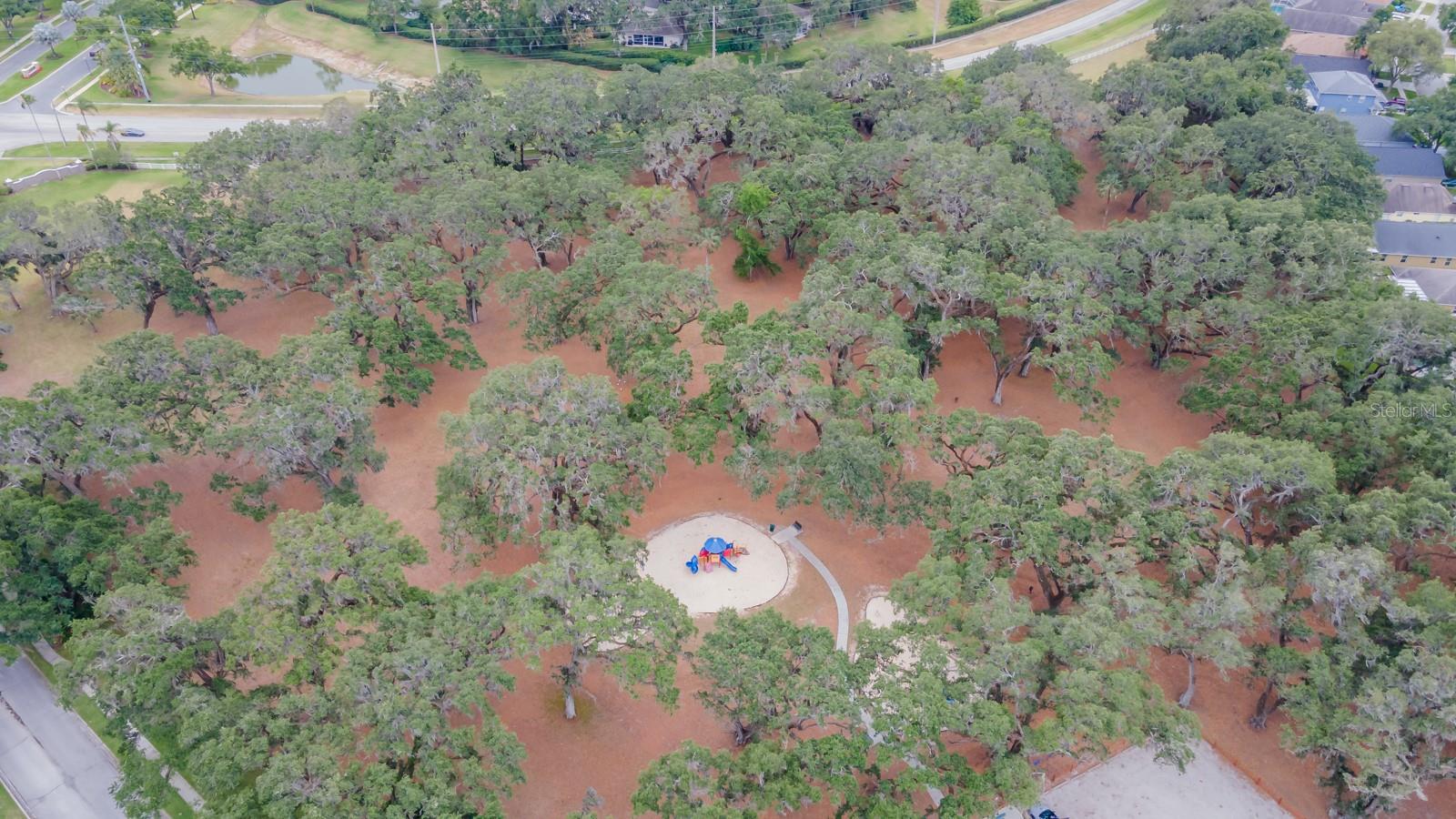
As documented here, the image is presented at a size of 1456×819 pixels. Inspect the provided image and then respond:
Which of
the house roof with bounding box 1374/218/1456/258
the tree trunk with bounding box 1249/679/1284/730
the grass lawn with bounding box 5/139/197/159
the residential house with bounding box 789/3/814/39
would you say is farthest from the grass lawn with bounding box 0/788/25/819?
the residential house with bounding box 789/3/814/39

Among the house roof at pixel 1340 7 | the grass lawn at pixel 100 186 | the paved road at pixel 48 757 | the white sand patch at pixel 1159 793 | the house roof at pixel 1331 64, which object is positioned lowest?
the paved road at pixel 48 757

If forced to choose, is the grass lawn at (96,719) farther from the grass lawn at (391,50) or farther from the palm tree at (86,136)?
the grass lawn at (391,50)

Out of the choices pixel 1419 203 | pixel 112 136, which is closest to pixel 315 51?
pixel 112 136

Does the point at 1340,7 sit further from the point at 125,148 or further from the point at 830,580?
the point at 125,148

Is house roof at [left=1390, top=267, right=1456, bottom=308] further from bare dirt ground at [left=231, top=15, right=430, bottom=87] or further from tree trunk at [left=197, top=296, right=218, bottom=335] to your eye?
bare dirt ground at [left=231, top=15, right=430, bottom=87]

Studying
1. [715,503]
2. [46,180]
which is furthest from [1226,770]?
[46,180]

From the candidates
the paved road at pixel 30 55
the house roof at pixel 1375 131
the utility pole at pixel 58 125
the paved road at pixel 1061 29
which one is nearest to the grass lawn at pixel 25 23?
the paved road at pixel 30 55

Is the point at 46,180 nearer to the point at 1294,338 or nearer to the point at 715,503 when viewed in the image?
the point at 715,503
